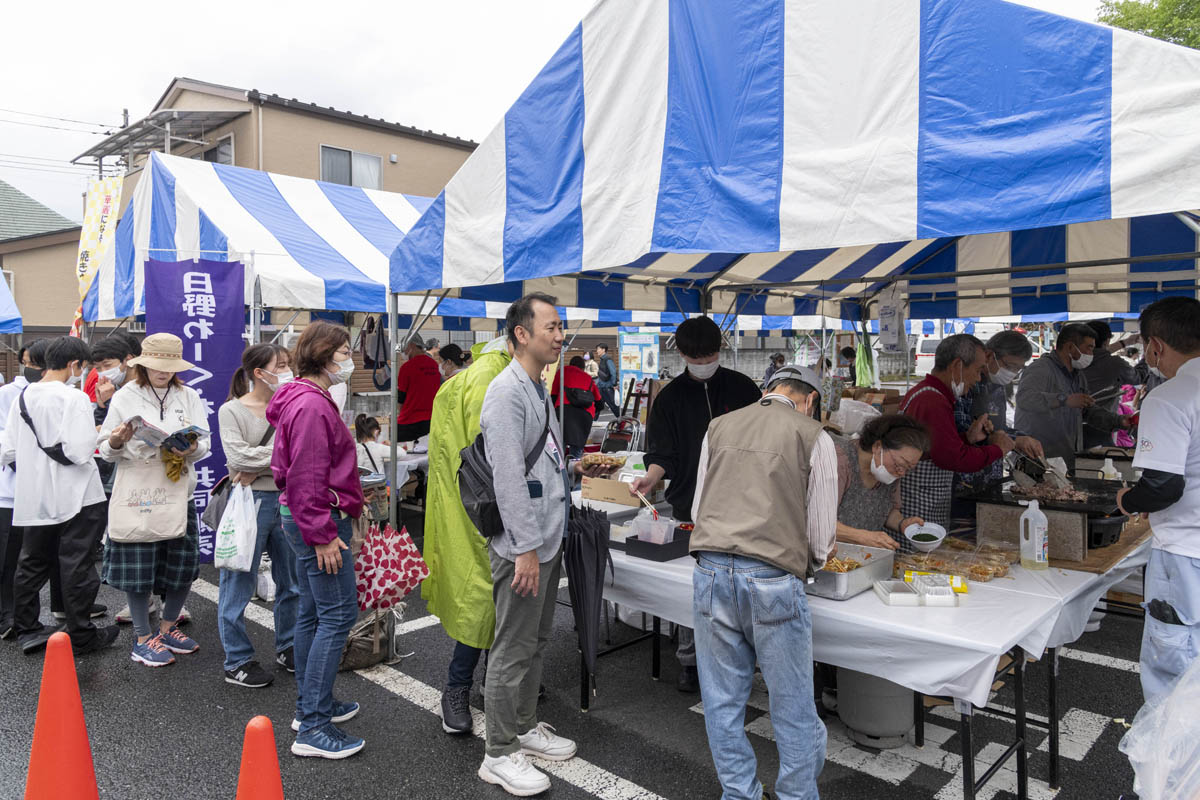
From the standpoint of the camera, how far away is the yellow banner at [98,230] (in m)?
9.21

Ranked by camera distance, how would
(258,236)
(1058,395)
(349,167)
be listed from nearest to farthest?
1. (1058,395)
2. (258,236)
3. (349,167)

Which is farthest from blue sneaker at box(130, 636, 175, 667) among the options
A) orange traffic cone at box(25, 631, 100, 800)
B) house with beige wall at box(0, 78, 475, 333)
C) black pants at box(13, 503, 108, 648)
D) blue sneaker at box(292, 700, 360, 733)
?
house with beige wall at box(0, 78, 475, 333)

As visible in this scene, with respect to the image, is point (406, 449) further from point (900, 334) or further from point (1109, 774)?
point (1109, 774)

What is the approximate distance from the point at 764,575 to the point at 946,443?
6.02 feet

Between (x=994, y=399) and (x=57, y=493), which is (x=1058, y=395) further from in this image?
(x=57, y=493)

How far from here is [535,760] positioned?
3.19 metres

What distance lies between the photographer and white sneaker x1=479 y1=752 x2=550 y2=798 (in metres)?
2.89

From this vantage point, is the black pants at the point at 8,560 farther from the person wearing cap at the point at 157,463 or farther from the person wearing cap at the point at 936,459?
the person wearing cap at the point at 936,459

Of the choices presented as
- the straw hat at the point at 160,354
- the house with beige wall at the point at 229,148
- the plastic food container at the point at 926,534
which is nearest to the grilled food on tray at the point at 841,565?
the plastic food container at the point at 926,534

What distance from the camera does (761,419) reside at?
2.44 meters

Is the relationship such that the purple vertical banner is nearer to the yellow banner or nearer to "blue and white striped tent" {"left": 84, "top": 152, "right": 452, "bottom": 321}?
"blue and white striped tent" {"left": 84, "top": 152, "right": 452, "bottom": 321}

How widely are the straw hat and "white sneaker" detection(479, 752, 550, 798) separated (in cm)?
272

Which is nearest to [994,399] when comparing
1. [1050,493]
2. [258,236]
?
[1050,493]

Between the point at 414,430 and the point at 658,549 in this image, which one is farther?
the point at 414,430
